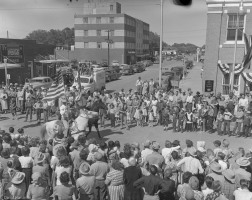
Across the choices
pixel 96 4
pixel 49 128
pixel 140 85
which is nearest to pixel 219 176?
pixel 49 128

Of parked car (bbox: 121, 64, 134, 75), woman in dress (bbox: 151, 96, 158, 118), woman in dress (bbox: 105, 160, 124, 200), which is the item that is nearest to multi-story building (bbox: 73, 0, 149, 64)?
parked car (bbox: 121, 64, 134, 75)

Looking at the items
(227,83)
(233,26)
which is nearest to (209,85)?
(227,83)

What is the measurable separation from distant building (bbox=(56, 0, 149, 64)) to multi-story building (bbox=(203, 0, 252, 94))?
50.0 metres

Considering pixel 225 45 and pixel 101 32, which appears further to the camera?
pixel 101 32

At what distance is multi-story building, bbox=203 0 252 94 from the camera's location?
70.8 feet

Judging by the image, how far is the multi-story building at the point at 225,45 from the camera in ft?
70.8

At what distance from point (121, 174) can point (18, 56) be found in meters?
33.4

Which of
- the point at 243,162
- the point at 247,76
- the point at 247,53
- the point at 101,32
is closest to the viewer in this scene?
the point at 243,162

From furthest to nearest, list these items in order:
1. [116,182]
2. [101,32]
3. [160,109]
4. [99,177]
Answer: [101,32], [160,109], [99,177], [116,182]

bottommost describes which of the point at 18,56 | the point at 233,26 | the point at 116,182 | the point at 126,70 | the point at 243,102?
the point at 116,182

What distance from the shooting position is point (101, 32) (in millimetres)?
72938

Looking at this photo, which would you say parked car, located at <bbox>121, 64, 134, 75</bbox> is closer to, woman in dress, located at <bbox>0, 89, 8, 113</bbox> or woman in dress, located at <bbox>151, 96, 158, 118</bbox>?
woman in dress, located at <bbox>0, 89, 8, 113</bbox>

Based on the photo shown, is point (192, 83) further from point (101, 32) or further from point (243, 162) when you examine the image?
point (101, 32)

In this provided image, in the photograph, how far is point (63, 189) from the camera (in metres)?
6.26
